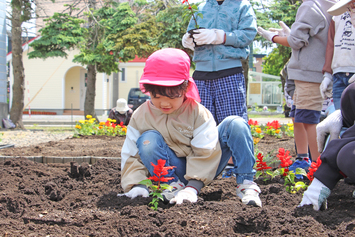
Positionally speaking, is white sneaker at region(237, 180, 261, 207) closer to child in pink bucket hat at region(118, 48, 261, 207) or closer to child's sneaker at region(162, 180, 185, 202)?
child in pink bucket hat at region(118, 48, 261, 207)

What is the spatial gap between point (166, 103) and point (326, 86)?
61.3 inches

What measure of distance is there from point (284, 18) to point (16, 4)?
8.54 metres

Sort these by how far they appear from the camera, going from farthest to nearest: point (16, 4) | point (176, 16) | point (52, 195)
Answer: point (176, 16) < point (16, 4) < point (52, 195)

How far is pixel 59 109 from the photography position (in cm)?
2162

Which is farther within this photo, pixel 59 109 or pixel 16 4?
pixel 59 109

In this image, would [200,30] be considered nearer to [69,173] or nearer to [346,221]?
[69,173]

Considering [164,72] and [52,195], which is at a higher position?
[164,72]

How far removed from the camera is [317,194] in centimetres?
185

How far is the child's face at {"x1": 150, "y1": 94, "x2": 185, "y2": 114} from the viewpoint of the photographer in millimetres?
2088

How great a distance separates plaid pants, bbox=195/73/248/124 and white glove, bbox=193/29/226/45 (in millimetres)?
351

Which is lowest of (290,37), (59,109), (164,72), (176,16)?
(59,109)

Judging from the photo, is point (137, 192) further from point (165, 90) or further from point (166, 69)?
point (166, 69)

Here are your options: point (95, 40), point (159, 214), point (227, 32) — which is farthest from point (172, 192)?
point (95, 40)

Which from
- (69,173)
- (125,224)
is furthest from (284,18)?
(125,224)
